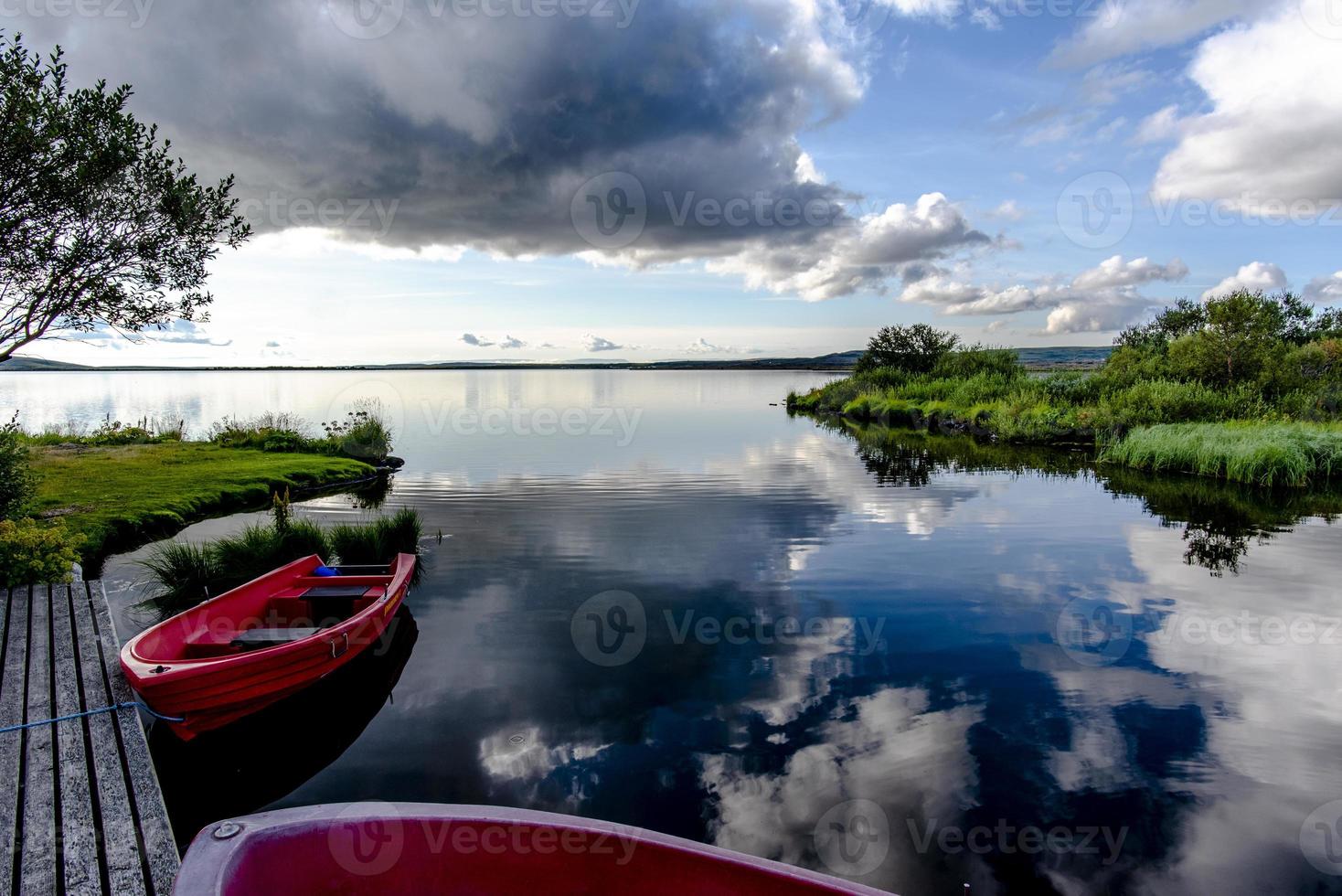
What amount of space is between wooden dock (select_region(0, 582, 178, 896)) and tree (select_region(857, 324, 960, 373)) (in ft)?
→ 205

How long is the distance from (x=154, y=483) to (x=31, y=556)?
531 inches

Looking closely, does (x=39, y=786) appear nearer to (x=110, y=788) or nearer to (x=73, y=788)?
(x=73, y=788)

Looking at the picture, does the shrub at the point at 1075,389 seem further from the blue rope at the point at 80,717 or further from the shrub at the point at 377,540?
the blue rope at the point at 80,717

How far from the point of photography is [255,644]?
934 centimetres

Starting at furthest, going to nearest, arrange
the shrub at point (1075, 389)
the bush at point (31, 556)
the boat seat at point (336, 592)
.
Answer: the shrub at point (1075, 389)
the boat seat at point (336, 592)
the bush at point (31, 556)

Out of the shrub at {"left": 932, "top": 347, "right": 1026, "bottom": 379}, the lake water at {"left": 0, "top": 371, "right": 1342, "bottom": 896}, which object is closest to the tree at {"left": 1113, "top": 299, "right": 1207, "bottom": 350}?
the shrub at {"left": 932, "top": 347, "right": 1026, "bottom": 379}

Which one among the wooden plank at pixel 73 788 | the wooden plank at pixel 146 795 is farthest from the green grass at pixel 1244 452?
the wooden plank at pixel 73 788

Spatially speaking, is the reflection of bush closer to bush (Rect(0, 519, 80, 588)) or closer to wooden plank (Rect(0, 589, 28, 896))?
wooden plank (Rect(0, 589, 28, 896))

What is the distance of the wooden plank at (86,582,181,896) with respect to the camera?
4.99 metres

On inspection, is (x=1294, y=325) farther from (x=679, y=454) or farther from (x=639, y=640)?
(x=639, y=640)

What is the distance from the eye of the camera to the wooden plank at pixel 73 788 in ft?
15.8

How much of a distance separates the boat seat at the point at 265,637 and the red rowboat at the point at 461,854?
565 centimetres

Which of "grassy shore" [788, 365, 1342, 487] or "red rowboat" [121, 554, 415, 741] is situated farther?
"grassy shore" [788, 365, 1342, 487]

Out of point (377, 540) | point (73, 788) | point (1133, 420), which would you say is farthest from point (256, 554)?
point (1133, 420)
